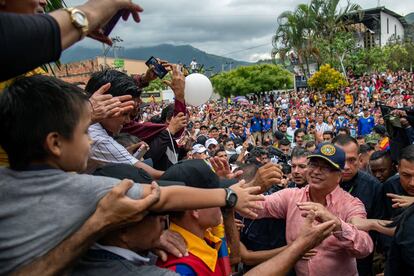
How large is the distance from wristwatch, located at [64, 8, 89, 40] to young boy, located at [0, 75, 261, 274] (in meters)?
0.21

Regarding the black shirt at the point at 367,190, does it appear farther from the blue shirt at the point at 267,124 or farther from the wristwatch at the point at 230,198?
the blue shirt at the point at 267,124

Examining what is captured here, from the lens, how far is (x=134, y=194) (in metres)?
1.38

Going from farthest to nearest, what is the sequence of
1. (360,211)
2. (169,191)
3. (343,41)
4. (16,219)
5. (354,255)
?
(343,41), (360,211), (354,255), (169,191), (16,219)

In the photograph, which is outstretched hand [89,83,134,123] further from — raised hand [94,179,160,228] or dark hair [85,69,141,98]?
raised hand [94,179,160,228]

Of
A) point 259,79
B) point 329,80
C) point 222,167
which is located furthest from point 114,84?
point 259,79

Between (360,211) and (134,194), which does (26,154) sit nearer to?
(134,194)

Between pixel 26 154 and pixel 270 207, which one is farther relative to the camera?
pixel 270 207

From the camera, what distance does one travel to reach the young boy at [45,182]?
1294 millimetres

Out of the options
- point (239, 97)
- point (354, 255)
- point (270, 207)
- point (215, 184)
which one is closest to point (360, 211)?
point (354, 255)

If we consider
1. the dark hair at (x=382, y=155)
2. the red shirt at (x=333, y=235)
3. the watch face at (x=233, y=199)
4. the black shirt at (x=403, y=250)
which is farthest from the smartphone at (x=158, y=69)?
the dark hair at (x=382, y=155)

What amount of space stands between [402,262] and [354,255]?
0.29m

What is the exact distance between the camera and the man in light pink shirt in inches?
105

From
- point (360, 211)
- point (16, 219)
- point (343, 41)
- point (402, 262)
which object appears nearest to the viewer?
point (16, 219)

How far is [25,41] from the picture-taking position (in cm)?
121
